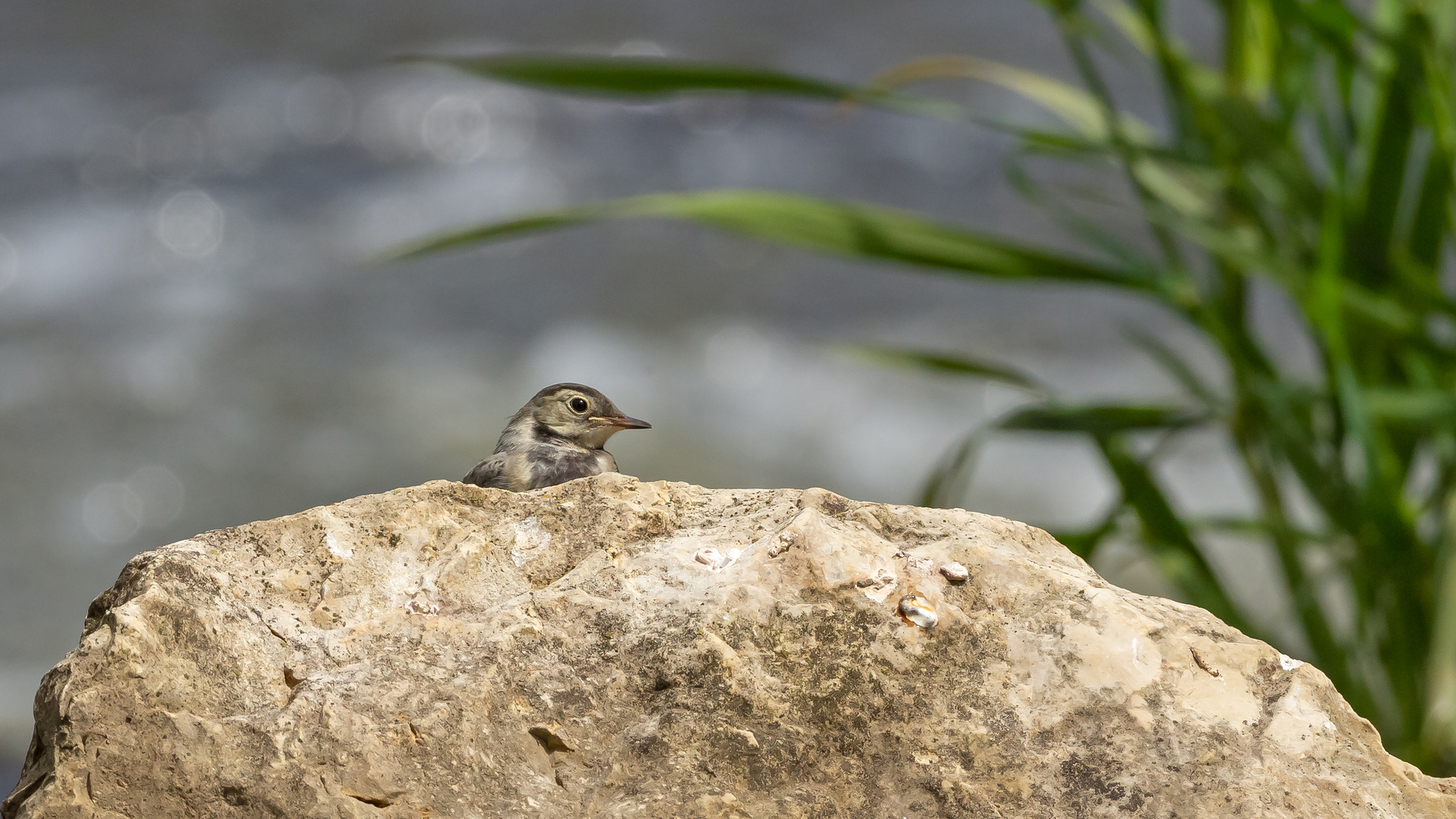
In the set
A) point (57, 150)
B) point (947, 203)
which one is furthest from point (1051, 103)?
point (57, 150)

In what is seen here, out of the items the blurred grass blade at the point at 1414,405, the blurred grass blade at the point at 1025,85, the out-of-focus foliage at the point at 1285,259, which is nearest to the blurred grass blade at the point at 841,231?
the out-of-focus foliage at the point at 1285,259

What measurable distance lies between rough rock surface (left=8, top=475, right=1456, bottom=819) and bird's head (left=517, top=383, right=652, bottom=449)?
1059 mm

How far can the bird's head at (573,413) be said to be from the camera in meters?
2.98

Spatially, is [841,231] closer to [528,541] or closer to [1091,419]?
[1091,419]

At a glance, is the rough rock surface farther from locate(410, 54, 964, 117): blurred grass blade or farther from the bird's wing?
locate(410, 54, 964, 117): blurred grass blade

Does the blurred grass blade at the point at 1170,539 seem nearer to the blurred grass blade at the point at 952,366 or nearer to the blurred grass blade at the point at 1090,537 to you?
the blurred grass blade at the point at 1090,537

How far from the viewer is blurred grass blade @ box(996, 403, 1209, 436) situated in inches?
144

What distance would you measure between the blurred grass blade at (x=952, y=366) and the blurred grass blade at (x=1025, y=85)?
696mm

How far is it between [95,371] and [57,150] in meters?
2.81

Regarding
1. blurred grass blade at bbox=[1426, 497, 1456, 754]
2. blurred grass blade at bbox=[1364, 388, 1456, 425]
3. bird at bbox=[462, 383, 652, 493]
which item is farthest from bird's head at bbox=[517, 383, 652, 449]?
blurred grass blade at bbox=[1426, 497, 1456, 754]

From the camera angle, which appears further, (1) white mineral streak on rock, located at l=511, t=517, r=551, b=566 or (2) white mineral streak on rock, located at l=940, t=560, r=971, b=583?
(1) white mineral streak on rock, located at l=511, t=517, r=551, b=566

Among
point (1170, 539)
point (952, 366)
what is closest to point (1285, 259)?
point (1170, 539)

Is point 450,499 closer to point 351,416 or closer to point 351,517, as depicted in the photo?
point 351,517

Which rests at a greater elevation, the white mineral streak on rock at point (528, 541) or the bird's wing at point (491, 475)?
the bird's wing at point (491, 475)
